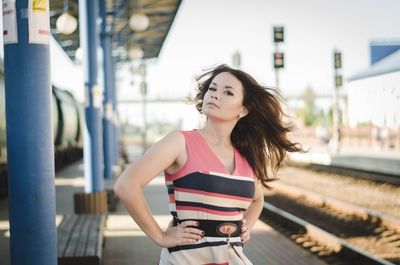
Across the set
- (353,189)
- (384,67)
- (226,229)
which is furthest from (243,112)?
(353,189)

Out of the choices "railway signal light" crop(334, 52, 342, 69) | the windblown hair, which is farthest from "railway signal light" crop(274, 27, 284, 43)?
the windblown hair

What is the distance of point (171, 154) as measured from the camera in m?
2.48

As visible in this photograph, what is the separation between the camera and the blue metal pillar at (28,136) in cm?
364

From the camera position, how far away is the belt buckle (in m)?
2.55

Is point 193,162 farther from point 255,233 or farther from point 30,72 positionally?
point 255,233

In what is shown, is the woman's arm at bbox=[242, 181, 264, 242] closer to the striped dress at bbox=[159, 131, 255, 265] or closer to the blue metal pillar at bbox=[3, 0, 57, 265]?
the striped dress at bbox=[159, 131, 255, 265]

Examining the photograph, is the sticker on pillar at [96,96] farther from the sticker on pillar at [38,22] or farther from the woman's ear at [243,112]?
the woman's ear at [243,112]

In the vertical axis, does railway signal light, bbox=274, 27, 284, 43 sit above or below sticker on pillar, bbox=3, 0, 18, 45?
above

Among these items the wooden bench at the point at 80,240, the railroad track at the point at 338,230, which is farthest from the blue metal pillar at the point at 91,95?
the railroad track at the point at 338,230

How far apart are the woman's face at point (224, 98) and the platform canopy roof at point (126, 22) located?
412 inches

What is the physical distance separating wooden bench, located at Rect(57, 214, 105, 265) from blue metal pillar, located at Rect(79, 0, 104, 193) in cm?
121

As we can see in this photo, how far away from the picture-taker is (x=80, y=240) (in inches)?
263

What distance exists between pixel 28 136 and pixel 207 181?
1594 millimetres

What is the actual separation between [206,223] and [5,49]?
1.99 metres
